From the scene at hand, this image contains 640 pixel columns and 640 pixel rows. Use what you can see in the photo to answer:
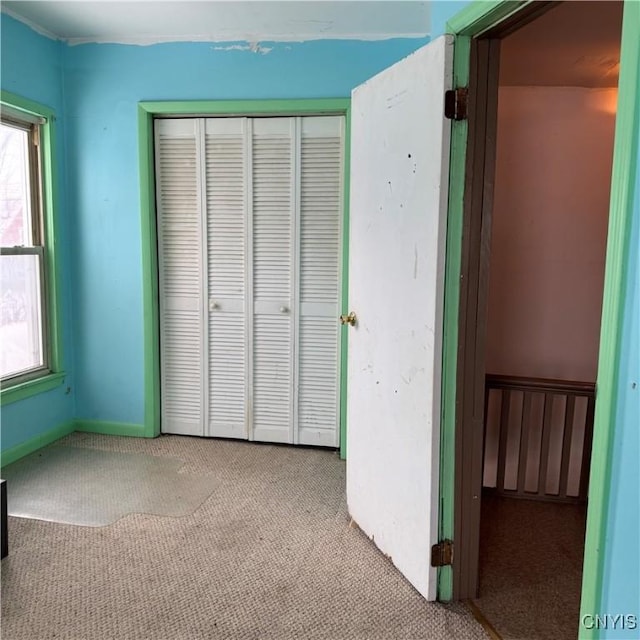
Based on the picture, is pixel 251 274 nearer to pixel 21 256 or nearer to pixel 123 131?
pixel 123 131

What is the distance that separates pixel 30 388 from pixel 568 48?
316 centimetres

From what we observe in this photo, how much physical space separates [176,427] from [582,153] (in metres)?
2.80

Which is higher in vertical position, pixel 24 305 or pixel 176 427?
pixel 24 305

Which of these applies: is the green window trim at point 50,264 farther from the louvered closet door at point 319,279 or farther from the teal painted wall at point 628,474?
the teal painted wall at point 628,474

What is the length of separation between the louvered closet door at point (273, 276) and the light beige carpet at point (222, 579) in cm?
63

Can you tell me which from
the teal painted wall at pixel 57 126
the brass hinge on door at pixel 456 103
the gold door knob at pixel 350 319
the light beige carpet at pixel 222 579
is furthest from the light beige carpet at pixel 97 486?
the brass hinge on door at pixel 456 103

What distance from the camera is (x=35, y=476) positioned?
2.66 m

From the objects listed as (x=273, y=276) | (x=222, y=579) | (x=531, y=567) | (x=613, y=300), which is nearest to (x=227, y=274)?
(x=273, y=276)

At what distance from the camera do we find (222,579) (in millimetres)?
1891

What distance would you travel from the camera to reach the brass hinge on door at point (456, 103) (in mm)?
1599

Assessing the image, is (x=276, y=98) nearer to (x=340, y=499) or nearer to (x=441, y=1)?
(x=441, y=1)

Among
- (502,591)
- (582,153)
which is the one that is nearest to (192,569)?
(502,591)

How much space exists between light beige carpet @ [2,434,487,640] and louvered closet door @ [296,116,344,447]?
60 cm

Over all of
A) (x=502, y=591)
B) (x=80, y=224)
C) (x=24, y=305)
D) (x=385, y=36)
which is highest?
(x=385, y=36)
